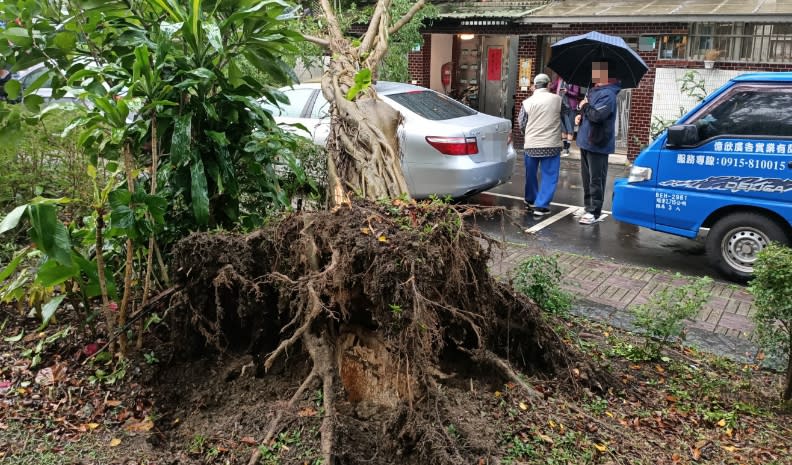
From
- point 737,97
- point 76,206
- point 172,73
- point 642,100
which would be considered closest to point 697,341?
point 737,97

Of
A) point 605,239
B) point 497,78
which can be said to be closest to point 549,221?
point 605,239

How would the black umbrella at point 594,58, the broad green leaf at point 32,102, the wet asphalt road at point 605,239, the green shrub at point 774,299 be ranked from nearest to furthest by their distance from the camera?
the green shrub at point 774,299 < the broad green leaf at point 32,102 < the wet asphalt road at point 605,239 < the black umbrella at point 594,58

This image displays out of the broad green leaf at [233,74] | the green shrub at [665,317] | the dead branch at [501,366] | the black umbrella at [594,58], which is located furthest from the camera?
the black umbrella at [594,58]

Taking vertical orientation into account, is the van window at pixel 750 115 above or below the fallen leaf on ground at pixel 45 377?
above

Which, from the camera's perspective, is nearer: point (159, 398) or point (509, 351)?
point (159, 398)

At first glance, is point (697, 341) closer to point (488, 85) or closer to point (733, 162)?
point (733, 162)

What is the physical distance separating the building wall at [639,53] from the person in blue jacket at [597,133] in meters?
4.82

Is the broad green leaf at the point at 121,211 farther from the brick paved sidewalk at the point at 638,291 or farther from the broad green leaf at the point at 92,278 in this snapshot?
the brick paved sidewalk at the point at 638,291

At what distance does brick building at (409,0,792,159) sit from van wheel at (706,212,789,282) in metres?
5.84

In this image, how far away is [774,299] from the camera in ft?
13.0

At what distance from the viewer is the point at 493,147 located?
906 cm

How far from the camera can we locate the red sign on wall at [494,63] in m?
16.8

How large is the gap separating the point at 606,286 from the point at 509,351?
223 centimetres

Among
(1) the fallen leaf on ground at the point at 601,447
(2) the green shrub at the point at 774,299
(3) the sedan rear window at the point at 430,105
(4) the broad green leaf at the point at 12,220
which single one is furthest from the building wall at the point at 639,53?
(4) the broad green leaf at the point at 12,220
